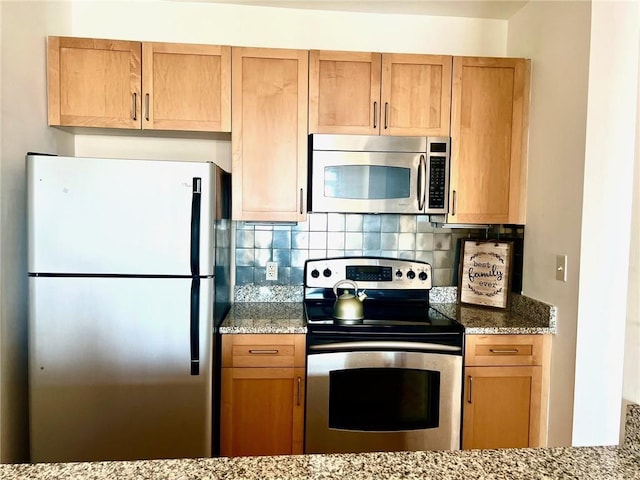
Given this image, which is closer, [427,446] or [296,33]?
[427,446]

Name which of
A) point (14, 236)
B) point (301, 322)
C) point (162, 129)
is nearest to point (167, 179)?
point (162, 129)

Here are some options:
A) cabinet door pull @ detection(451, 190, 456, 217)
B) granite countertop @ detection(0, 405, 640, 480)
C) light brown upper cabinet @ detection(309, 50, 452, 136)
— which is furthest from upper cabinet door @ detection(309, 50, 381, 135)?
granite countertop @ detection(0, 405, 640, 480)

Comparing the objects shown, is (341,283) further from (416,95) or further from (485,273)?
(416,95)

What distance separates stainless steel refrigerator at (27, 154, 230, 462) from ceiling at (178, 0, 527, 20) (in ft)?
3.84

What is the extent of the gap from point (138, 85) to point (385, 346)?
172 cm

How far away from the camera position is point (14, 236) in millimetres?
1936

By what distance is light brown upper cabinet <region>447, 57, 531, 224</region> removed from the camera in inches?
92.8

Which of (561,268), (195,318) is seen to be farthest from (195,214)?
(561,268)

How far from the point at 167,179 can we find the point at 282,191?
0.62m

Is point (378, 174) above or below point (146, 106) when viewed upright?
below

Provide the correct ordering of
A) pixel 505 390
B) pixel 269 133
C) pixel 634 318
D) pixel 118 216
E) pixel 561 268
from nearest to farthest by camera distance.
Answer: pixel 634 318 → pixel 118 216 → pixel 561 268 → pixel 505 390 → pixel 269 133

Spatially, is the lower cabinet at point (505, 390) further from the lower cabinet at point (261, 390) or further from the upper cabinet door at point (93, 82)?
the upper cabinet door at point (93, 82)

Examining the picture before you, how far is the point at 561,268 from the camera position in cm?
205

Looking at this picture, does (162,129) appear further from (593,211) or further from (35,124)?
(593,211)
